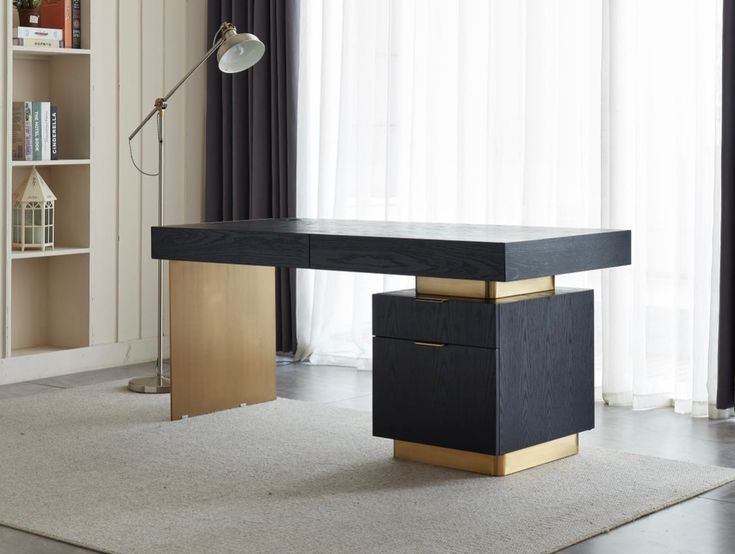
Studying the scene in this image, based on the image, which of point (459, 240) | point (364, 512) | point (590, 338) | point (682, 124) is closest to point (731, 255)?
point (682, 124)

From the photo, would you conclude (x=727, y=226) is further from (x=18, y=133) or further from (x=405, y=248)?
(x=18, y=133)

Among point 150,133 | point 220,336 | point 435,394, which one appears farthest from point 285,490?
point 150,133

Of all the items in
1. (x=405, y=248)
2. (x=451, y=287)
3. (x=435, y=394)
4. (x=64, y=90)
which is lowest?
(x=435, y=394)

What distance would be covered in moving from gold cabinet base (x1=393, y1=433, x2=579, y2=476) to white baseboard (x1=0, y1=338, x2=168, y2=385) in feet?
6.26

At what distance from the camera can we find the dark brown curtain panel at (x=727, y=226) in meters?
3.85

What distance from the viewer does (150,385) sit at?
4398 millimetres

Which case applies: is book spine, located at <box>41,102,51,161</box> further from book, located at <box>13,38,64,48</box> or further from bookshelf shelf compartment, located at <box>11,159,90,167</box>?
book, located at <box>13,38,64,48</box>

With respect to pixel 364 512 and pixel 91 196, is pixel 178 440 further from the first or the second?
pixel 91 196

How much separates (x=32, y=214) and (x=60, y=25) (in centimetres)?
78

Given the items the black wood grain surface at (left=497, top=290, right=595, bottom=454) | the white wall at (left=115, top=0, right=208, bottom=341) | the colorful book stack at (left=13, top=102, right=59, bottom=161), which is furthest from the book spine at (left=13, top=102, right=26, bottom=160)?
the black wood grain surface at (left=497, top=290, right=595, bottom=454)

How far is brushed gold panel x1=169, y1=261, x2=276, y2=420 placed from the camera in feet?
12.6

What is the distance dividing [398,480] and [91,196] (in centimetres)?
231

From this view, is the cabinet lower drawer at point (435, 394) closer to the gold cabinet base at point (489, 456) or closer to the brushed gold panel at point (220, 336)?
the gold cabinet base at point (489, 456)

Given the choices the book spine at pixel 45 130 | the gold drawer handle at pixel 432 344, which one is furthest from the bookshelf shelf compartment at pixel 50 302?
the gold drawer handle at pixel 432 344
